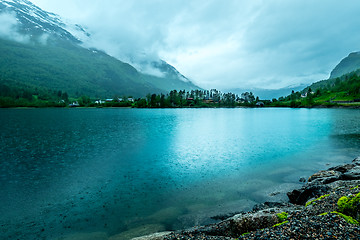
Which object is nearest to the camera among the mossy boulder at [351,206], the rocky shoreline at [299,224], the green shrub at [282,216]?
the rocky shoreline at [299,224]

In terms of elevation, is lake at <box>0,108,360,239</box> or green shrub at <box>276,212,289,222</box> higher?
green shrub at <box>276,212,289,222</box>

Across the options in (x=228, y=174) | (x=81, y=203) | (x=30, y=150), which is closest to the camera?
(x=81, y=203)

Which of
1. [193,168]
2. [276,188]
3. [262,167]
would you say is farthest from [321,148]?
[193,168]

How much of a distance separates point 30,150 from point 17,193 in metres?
26.0

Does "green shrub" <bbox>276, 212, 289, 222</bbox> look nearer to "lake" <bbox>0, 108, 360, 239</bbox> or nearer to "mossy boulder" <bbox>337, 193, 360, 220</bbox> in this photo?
"mossy boulder" <bbox>337, 193, 360, 220</bbox>

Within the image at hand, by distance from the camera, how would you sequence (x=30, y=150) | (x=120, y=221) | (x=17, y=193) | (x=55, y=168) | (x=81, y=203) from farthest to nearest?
(x=30, y=150) → (x=55, y=168) → (x=17, y=193) → (x=81, y=203) → (x=120, y=221)

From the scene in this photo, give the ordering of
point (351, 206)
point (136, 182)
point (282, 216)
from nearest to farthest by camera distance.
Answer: point (351, 206), point (282, 216), point (136, 182)

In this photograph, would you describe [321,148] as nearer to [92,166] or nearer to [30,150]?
[92,166]

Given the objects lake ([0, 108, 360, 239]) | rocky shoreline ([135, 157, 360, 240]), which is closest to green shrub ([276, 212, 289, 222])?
rocky shoreline ([135, 157, 360, 240])

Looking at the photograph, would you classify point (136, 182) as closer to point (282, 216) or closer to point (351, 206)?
point (282, 216)

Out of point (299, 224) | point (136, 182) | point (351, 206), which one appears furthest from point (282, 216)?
point (136, 182)

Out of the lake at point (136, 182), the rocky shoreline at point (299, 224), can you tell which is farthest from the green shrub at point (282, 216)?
the lake at point (136, 182)

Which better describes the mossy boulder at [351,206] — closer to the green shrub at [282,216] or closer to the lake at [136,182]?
the green shrub at [282,216]

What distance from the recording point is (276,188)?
83.7ft
